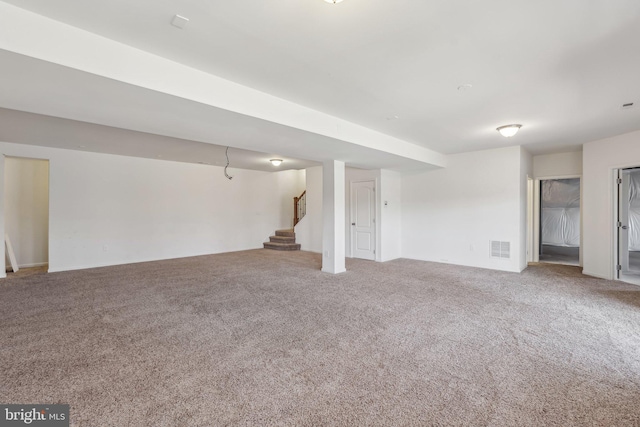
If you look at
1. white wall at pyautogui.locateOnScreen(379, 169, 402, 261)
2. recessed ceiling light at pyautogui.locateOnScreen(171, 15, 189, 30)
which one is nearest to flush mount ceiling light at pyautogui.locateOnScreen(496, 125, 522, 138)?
white wall at pyautogui.locateOnScreen(379, 169, 402, 261)

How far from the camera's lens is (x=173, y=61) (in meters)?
2.73

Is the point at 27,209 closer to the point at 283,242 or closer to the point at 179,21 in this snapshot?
the point at 283,242

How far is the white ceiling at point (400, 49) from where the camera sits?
6.65ft

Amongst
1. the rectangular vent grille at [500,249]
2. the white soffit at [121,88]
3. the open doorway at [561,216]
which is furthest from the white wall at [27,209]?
the open doorway at [561,216]

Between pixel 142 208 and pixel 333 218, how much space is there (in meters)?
5.12

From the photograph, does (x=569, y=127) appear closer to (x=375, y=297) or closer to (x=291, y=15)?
(x=375, y=297)

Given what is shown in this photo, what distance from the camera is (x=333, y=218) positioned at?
628 centimetres

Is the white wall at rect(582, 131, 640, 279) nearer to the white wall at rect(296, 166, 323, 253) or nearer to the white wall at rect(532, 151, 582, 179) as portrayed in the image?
the white wall at rect(532, 151, 582, 179)

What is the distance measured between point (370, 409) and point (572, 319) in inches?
127

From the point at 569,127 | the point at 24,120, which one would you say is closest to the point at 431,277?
the point at 569,127

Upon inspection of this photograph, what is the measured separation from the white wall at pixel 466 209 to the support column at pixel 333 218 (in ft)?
8.59

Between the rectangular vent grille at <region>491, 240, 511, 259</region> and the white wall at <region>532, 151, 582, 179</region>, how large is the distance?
2.30 meters

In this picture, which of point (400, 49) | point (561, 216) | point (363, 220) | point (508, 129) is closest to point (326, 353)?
point (400, 49)

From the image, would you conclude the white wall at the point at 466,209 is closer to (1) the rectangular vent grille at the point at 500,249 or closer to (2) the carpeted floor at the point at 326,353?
(1) the rectangular vent grille at the point at 500,249
